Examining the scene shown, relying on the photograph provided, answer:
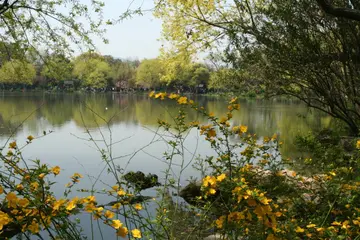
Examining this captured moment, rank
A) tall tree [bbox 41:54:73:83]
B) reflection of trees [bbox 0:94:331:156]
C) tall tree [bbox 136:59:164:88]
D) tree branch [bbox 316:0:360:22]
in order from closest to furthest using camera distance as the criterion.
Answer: tree branch [bbox 316:0:360:22] < tall tree [bbox 41:54:73:83] < reflection of trees [bbox 0:94:331:156] < tall tree [bbox 136:59:164:88]

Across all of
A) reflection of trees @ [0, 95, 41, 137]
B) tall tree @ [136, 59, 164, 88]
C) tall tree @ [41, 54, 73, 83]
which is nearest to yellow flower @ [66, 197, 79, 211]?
reflection of trees @ [0, 95, 41, 137]

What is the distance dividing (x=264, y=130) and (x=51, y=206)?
16.6 metres

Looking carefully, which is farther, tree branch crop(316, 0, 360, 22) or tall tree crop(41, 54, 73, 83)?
tall tree crop(41, 54, 73, 83)

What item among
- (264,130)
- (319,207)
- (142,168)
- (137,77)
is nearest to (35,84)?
(137,77)

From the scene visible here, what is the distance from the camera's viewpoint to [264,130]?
17.5 meters

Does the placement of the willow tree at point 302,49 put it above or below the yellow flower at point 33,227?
above

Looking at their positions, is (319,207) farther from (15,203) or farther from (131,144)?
(131,144)

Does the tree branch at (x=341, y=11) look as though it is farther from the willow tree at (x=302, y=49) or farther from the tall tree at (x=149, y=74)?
the tall tree at (x=149, y=74)

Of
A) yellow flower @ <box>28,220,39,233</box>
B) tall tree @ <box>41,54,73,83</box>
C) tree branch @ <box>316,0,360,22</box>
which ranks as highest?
tree branch @ <box>316,0,360,22</box>

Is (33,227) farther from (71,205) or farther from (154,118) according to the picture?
(154,118)

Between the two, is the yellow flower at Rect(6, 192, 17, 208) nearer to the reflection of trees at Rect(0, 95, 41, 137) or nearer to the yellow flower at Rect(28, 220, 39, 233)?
the yellow flower at Rect(28, 220, 39, 233)

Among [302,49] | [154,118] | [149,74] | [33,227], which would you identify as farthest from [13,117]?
[149,74]

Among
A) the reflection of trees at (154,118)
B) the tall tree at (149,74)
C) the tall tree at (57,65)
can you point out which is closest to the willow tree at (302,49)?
the reflection of trees at (154,118)

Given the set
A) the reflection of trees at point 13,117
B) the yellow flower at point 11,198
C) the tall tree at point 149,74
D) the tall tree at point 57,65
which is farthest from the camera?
the tall tree at point 149,74
